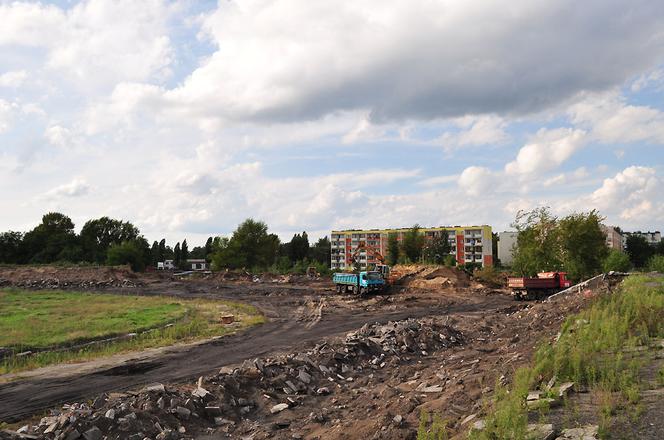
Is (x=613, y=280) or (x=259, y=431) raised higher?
(x=613, y=280)

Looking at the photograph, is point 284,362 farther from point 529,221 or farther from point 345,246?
point 345,246

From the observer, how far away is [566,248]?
4166 cm

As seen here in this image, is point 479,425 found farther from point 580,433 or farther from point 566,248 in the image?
point 566,248

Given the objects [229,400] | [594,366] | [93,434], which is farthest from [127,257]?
[594,366]

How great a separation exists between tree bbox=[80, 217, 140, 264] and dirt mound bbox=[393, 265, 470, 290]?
7339 cm

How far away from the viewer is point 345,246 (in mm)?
136625

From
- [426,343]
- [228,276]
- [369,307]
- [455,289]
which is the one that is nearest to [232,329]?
[426,343]

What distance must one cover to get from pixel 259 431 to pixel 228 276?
6171 cm

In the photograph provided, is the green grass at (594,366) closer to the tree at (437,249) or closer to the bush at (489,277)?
the bush at (489,277)

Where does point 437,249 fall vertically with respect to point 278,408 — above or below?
above

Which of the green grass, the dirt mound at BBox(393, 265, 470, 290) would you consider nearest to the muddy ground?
the green grass

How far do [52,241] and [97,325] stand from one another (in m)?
85.8

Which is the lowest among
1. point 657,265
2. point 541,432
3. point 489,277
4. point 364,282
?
point 541,432

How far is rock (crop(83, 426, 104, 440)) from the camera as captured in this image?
9227 mm
